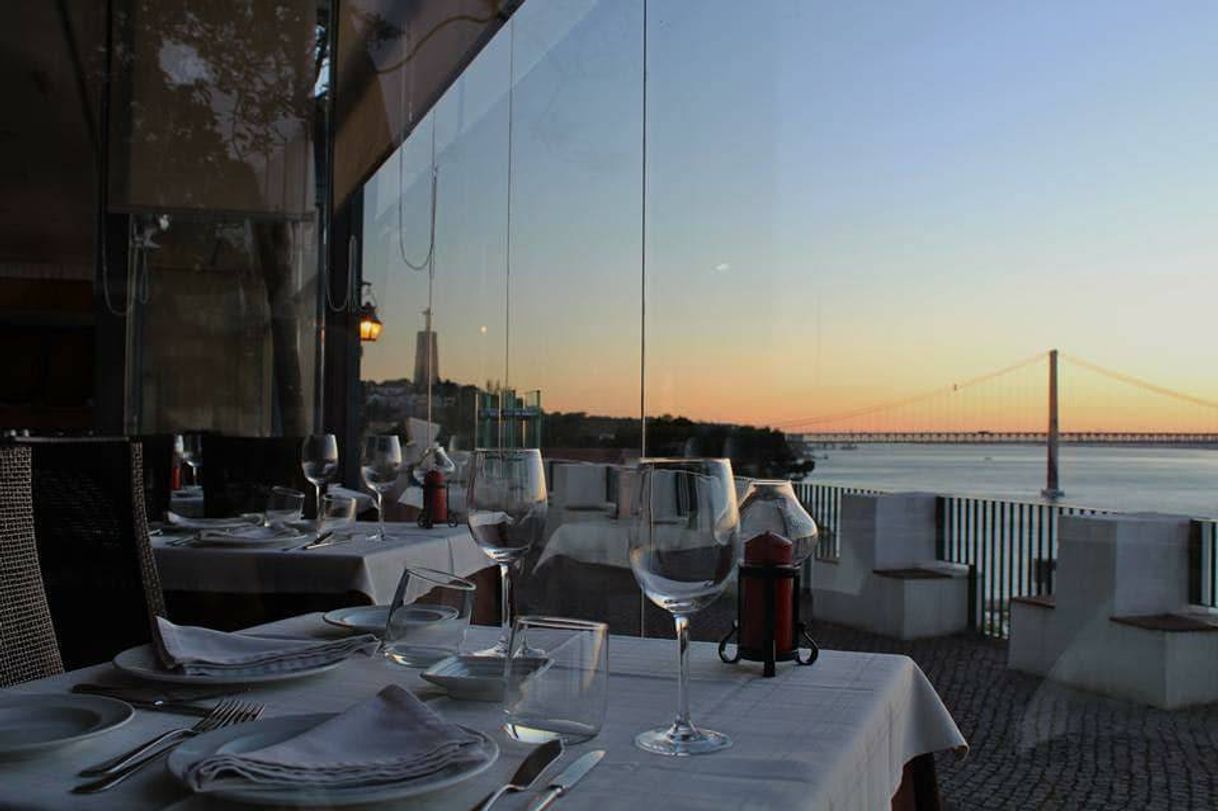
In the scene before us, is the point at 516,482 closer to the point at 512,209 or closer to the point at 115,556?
the point at 115,556

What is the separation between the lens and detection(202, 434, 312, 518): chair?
3.60m

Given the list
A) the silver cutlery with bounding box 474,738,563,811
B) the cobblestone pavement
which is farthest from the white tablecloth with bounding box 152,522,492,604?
the silver cutlery with bounding box 474,738,563,811

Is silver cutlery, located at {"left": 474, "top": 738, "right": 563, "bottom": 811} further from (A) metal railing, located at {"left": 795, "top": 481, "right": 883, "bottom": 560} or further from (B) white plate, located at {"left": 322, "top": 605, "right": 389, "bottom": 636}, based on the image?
(A) metal railing, located at {"left": 795, "top": 481, "right": 883, "bottom": 560}

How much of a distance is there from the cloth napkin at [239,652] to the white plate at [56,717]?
11 centimetres

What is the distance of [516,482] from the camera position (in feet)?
3.85

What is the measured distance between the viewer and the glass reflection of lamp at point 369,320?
652 centimetres

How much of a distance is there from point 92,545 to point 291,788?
4.78 feet

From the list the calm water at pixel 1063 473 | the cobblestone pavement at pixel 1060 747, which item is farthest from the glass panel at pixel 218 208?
the cobblestone pavement at pixel 1060 747

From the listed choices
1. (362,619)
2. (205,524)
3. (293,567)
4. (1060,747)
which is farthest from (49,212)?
(1060,747)

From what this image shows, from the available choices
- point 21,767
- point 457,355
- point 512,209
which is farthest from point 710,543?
point 457,355

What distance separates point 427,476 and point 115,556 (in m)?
1.18

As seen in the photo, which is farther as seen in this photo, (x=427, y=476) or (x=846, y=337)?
(x=846, y=337)

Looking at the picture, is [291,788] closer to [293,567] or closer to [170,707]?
[170,707]

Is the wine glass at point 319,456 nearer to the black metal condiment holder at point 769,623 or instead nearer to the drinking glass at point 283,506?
the drinking glass at point 283,506
